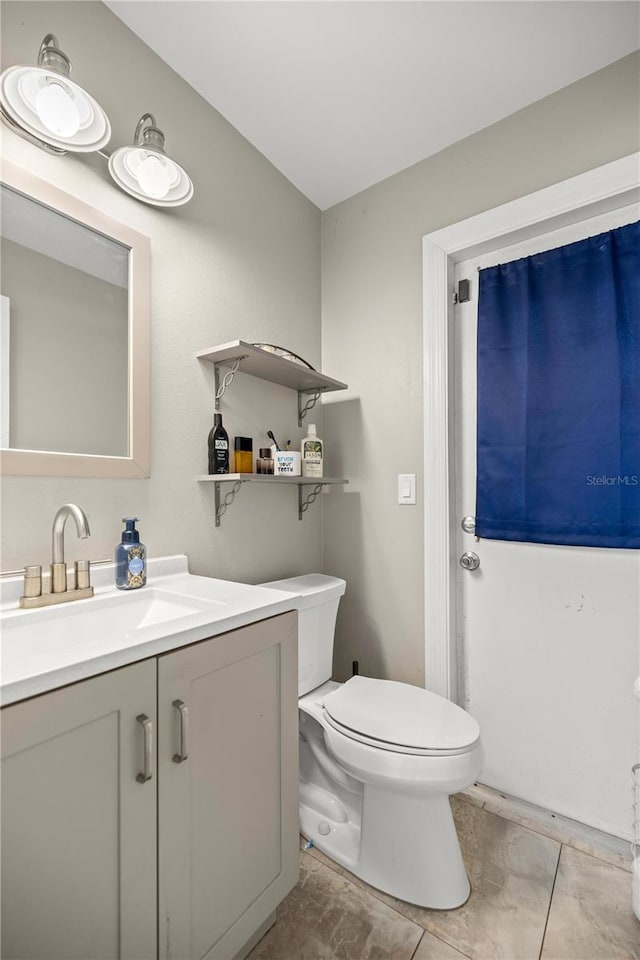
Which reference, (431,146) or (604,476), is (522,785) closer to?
(604,476)

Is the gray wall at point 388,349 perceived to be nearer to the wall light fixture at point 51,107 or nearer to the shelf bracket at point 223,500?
the shelf bracket at point 223,500

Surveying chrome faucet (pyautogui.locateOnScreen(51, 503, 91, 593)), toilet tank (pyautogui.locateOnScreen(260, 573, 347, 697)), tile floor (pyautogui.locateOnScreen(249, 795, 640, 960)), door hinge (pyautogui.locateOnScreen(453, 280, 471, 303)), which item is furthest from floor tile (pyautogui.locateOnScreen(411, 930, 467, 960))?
door hinge (pyautogui.locateOnScreen(453, 280, 471, 303))

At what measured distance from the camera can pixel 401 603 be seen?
73.5 inches

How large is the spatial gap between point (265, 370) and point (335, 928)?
166cm

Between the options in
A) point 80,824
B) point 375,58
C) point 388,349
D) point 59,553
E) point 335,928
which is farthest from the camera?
point 388,349

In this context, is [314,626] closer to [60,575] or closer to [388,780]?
[388,780]

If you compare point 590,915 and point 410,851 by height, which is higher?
point 410,851

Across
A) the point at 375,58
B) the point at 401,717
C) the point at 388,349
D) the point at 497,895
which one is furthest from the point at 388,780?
the point at 375,58

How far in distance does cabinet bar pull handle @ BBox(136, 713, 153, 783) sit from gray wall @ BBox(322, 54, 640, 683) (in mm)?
1222

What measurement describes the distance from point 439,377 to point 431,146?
91cm

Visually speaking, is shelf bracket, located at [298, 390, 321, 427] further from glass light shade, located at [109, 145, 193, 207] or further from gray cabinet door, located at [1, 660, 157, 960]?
gray cabinet door, located at [1, 660, 157, 960]

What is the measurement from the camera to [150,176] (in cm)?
131

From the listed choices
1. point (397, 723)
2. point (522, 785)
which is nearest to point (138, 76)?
point (397, 723)

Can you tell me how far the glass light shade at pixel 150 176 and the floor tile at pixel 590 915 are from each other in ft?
7.38
